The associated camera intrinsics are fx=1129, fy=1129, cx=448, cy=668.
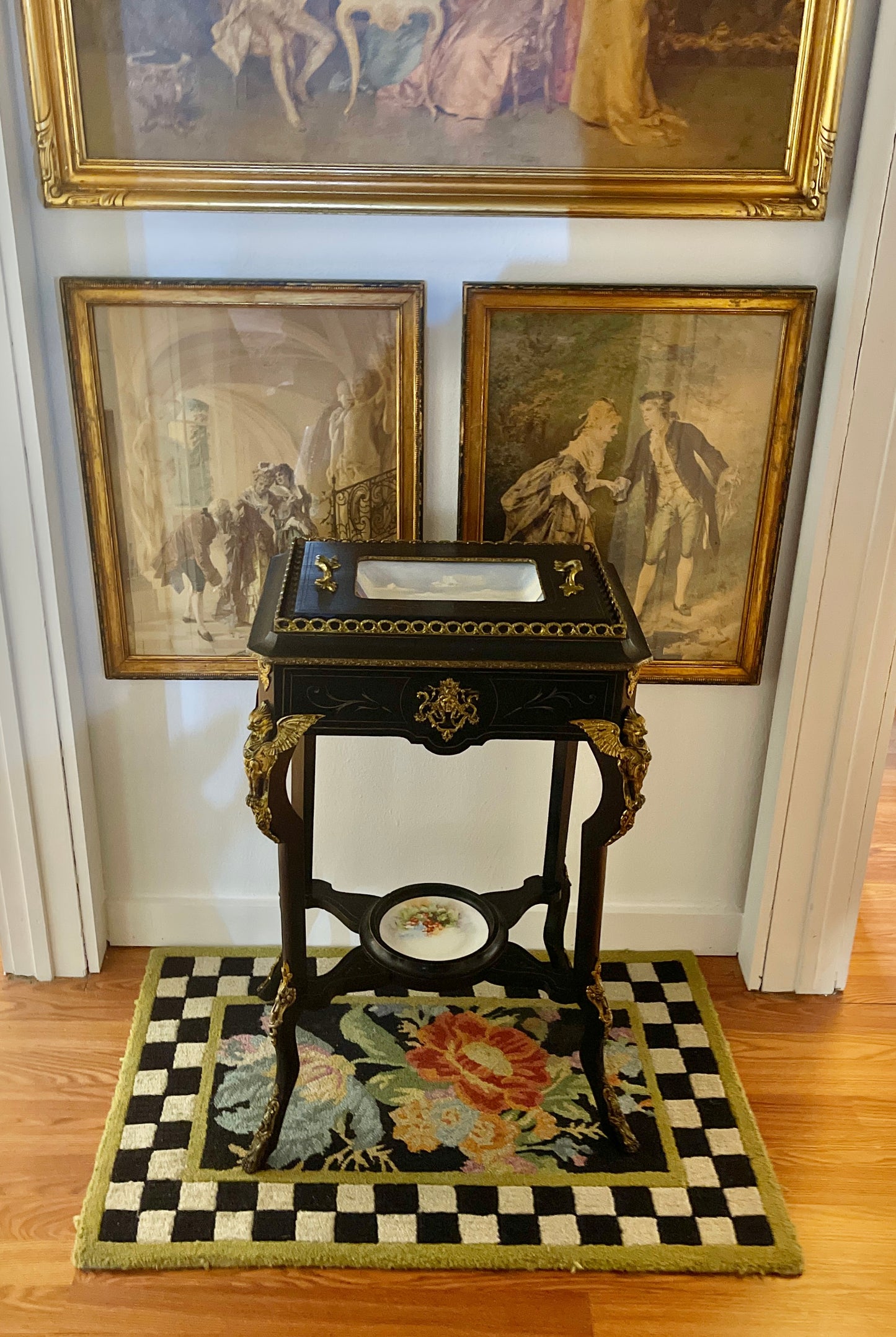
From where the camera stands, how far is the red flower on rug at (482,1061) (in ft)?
7.82

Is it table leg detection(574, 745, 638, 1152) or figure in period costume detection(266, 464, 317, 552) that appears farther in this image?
figure in period costume detection(266, 464, 317, 552)

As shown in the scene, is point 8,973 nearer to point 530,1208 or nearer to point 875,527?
point 530,1208

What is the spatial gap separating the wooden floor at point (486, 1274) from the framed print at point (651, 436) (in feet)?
3.06

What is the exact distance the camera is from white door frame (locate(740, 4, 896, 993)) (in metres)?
2.12

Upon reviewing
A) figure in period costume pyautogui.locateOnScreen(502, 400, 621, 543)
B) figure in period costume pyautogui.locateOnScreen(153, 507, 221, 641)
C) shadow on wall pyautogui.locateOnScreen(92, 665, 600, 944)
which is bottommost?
shadow on wall pyautogui.locateOnScreen(92, 665, 600, 944)

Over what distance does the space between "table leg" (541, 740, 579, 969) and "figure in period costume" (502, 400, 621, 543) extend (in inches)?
17.6

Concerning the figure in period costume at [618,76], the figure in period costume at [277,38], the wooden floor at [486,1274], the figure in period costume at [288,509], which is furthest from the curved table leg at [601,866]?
the figure in period costume at [277,38]

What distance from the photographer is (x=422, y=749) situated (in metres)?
2.58

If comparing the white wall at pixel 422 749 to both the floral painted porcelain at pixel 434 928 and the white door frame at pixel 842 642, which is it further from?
the floral painted porcelain at pixel 434 928

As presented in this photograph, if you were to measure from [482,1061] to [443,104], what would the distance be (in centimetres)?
194

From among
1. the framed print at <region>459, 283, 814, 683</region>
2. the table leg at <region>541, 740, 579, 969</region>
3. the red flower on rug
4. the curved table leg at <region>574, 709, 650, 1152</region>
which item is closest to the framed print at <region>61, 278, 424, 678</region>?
the framed print at <region>459, 283, 814, 683</region>

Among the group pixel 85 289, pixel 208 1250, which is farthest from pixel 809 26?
pixel 208 1250

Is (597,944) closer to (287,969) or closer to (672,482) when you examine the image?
(287,969)

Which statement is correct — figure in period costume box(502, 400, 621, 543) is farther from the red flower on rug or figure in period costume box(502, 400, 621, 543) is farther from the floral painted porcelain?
the red flower on rug
